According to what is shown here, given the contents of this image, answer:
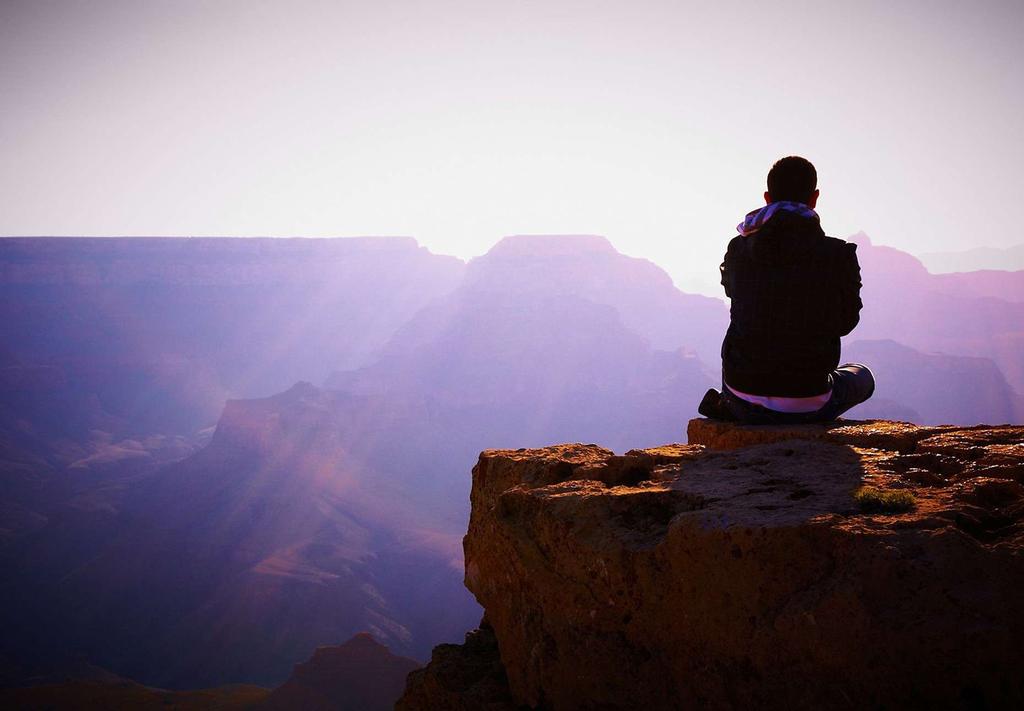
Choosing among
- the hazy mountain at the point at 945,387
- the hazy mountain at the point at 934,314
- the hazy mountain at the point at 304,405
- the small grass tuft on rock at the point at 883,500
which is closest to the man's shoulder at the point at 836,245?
the small grass tuft on rock at the point at 883,500

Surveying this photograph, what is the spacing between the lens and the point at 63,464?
204 feet

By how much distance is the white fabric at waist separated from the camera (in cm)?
374

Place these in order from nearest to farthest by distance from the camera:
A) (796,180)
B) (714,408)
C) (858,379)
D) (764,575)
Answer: (764,575) < (796,180) < (858,379) < (714,408)

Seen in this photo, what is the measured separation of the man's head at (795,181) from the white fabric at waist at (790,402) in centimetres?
113

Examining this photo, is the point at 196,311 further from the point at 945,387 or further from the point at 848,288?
the point at 848,288

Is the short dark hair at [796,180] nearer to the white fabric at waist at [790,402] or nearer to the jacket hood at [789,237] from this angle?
the jacket hood at [789,237]

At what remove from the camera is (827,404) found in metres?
3.82

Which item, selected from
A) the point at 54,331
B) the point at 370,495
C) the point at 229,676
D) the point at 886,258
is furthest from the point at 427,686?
the point at 886,258

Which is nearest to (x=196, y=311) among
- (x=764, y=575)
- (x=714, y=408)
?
(x=714, y=408)

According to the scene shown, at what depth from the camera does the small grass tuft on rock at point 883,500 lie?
226 centimetres

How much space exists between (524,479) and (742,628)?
4.80ft

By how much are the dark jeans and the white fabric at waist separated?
0.02 m

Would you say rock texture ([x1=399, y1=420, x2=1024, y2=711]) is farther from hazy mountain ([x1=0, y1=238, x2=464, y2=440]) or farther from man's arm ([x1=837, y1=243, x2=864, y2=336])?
hazy mountain ([x1=0, y1=238, x2=464, y2=440])

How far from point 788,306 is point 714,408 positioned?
0.90 m
